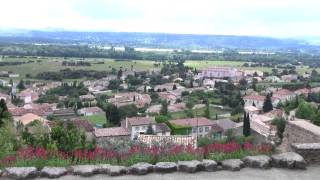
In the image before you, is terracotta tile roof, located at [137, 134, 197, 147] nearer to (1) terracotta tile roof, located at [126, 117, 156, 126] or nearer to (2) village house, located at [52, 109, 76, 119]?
(1) terracotta tile roof, located at [126, 117, 156, 126]

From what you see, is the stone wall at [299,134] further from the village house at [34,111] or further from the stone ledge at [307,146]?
the village house at [34,111]

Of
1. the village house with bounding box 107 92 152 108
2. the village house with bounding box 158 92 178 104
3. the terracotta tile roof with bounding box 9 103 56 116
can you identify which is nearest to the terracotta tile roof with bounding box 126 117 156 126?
the terracotta tile roof with bounding box 9 103 56 116

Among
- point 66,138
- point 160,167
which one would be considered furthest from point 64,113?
point 160,167

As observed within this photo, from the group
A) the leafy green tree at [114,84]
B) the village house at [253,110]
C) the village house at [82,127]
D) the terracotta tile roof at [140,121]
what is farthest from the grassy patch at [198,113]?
the leafy green tree at [114,84]

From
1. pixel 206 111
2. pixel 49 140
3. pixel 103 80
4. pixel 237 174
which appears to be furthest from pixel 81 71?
pixel 237 174

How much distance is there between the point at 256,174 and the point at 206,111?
45.4m

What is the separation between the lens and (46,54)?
137125 millimetres

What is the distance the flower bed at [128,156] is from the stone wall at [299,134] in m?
A: 0.92

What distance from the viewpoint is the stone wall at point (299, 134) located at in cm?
772

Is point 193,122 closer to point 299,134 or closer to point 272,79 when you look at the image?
point 299,134

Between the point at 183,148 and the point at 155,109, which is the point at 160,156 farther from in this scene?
the point at 155,109

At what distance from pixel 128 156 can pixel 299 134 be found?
302 cm

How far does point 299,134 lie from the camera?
26.4 feet

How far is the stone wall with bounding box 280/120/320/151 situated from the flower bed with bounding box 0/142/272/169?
36.1 inches
